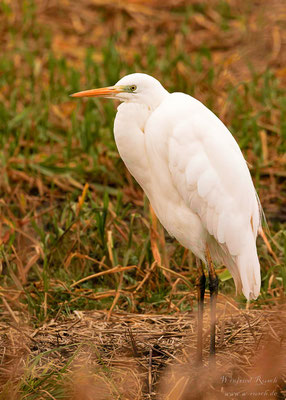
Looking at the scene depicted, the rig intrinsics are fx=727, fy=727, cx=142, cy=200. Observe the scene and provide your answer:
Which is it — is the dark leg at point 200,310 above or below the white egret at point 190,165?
below

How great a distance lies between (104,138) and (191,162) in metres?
2.19

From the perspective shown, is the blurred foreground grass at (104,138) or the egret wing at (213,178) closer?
the egret wing at (213,178)

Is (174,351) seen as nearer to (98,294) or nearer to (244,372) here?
(244,372)

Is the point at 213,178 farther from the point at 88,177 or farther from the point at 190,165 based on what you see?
the point at 88,177

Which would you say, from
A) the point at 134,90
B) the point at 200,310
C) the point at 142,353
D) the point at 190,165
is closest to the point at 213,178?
the point at 190,165

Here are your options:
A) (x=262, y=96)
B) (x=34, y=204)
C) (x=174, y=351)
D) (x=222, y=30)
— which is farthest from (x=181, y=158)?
(x=222, y=30)

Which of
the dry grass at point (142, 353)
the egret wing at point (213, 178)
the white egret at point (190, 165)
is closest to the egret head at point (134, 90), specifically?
the white egret at point (190, 165)

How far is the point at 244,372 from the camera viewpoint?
2670mm

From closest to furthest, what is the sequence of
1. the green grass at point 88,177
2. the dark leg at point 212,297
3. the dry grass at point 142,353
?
the dry grass at point 142,353 → the dark leg at point 212,297 → the green grass at point 88,177

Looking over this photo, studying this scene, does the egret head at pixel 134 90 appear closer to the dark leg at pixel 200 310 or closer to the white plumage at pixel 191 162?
the white plumage at pixel 191 162

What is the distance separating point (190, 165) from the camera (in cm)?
264

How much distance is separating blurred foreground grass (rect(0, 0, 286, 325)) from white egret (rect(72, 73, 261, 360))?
23.9 inches

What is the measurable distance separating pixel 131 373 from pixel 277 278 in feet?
3.46

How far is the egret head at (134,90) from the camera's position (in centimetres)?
265
